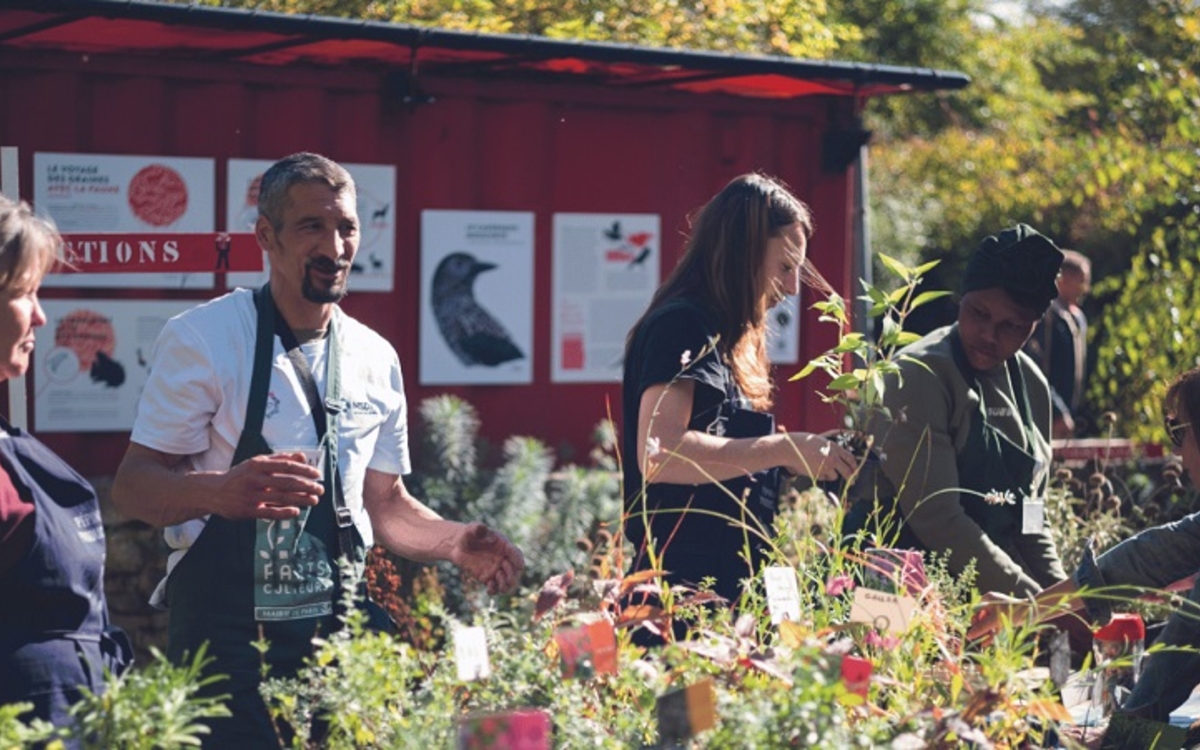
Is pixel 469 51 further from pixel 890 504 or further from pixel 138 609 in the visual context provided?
pixel 890 504

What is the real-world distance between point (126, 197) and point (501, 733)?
5465mm

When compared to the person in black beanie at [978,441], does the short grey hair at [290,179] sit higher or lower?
higher

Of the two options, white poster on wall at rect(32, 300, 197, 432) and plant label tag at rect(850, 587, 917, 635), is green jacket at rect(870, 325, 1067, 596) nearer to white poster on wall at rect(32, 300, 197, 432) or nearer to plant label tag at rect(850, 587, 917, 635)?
plant label tag at rect(850, 587, 917, 635)

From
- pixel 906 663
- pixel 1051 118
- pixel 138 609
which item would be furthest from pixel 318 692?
pixel 1051 118

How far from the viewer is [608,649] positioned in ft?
7.66

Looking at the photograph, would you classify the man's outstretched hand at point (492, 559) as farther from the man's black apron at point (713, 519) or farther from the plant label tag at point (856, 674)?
the plant label tag at point (856, 674)

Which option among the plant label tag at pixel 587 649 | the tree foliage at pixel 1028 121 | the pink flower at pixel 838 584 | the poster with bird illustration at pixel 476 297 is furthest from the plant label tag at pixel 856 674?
the tree foliage at pixel 1028 121

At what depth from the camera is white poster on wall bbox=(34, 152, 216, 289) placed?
22.6 feet

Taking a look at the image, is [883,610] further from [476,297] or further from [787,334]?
[787,334]

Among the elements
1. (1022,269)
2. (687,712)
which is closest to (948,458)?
(1022,269)

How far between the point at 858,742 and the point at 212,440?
1.34 m

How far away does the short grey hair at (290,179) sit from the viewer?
3072mm

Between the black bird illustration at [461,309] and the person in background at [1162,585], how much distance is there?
4.59 metres

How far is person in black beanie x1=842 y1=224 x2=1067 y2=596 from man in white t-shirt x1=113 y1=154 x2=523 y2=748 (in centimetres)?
98
